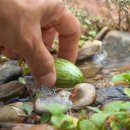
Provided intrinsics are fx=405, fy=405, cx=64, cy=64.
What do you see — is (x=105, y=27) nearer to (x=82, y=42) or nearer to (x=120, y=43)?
(x=120, y=43)

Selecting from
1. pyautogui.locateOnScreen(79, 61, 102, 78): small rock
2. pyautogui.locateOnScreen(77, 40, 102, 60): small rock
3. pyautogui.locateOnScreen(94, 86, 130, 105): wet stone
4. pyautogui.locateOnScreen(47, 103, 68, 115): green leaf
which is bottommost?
pyautogui.locateOnScreen(79, 61, 102, 78): small rock

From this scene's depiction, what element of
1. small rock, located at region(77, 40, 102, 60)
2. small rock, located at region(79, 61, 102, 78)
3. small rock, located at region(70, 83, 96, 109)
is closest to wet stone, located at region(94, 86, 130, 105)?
small rock, located at region(70, 83, 96, 109)

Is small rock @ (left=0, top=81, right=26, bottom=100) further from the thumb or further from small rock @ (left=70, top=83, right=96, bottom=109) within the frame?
small rock @ (left=70, top=83, right=96, bottom=109)

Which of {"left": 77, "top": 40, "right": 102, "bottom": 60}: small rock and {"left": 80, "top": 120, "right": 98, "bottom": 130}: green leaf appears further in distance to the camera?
{"left": 77, "top": 40, "right": 102, "bottom": 60}: small rock

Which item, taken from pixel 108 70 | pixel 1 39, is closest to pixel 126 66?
pixel 108 70

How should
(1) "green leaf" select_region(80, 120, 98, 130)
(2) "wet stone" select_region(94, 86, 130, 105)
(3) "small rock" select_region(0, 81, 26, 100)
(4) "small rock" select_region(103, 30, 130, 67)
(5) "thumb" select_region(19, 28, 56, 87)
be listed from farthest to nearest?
(4) "small rock" select_region(103, 30, 130, 67) < (3) "small rock" select_region(0, 81, 26, 100) < (2) "wet stone" select_region(94, 86, 130, 105) < (5) "thumb" select_region(19, 28, 56, 87) < (1) "green leaf" select_region(80, 120, 98, 130)

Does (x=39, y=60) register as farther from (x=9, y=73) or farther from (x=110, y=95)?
(x=9, y=73)

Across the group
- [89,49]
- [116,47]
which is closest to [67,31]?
[89,49]
